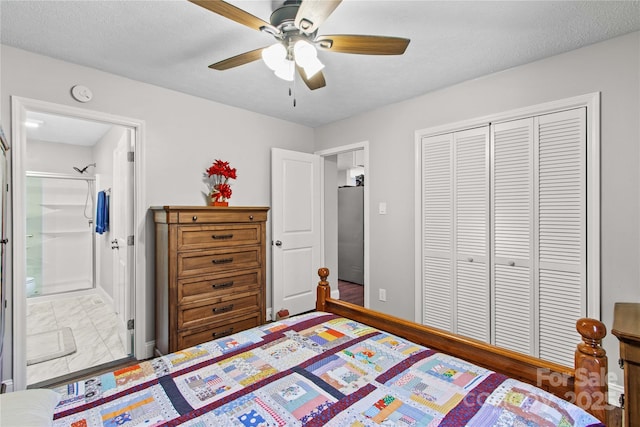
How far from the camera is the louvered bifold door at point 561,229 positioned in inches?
84.4

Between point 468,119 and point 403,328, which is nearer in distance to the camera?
point 403,328

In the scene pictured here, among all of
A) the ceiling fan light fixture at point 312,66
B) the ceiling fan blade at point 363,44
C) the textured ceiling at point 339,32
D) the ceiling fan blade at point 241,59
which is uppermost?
the textured ceiling at point 339,32

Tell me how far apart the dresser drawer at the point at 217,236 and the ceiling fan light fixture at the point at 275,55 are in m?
1.54

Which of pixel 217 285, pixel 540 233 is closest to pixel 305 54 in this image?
pixel 217 285

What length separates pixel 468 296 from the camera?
8.91 ft

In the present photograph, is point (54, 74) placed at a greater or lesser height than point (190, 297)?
greater

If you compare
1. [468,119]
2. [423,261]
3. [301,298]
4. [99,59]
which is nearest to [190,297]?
[301,298]

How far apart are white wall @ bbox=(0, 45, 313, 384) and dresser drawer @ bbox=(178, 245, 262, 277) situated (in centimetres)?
52

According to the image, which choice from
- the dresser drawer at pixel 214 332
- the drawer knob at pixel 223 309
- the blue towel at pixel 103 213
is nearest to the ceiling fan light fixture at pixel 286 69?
the drawer knob at pixel 223 309

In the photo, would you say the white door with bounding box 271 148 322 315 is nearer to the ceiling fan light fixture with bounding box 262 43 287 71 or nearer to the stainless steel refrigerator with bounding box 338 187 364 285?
the stainless steel refrigerator with bounding box 338 187 364 285

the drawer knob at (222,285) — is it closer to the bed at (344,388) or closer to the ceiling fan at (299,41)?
the bed at (344,388)

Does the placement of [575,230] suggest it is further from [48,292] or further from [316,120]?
[48,292]

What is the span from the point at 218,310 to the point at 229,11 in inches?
88.9

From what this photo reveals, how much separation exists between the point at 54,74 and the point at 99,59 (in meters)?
0.35
